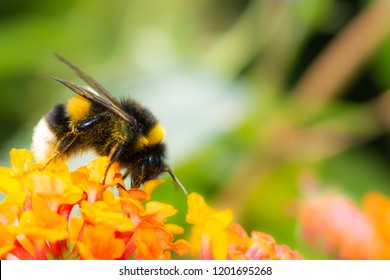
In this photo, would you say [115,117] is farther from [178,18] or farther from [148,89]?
[178,18]

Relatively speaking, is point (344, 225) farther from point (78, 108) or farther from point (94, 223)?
point (94, 223)

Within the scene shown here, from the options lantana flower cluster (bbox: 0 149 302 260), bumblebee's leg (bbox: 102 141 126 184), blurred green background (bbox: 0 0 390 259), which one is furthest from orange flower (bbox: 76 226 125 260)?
blurred green background (bbox: 0 0 390 259)

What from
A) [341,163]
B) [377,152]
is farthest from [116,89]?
[377,152]

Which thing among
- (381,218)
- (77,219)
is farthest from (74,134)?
(381,218)

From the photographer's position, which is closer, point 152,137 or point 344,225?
point 152,137

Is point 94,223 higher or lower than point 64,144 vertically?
lower

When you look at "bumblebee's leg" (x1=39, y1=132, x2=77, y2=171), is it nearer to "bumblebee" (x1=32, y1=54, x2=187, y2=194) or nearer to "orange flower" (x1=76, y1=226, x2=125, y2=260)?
"bumblebee" (x1=32, y1=54, x2=187, y2=194)
